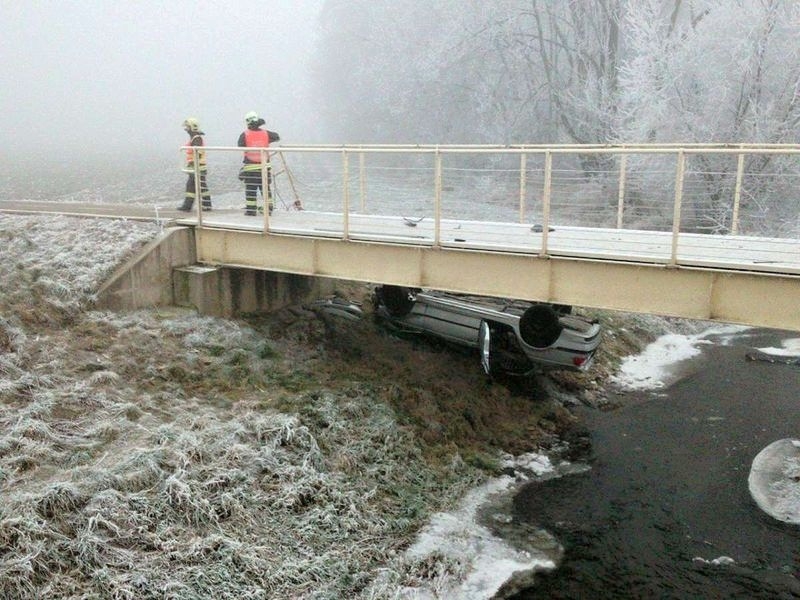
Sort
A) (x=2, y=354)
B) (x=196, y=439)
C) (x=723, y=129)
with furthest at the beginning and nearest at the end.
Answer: (x=723, y=129) < (x=2, y=354) < (x=196, y=439)

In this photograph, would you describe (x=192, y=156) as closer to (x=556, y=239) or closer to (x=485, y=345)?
(x=485, y=345)

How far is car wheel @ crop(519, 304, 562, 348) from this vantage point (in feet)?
37.1

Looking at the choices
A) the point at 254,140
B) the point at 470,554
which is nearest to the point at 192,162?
the point at 254,140

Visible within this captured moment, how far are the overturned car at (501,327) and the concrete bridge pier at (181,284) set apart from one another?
2.57 meters

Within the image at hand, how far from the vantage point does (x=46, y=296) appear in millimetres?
9859

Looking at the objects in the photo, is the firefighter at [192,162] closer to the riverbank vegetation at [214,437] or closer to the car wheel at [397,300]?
the riverbank vegetation at [214,437]

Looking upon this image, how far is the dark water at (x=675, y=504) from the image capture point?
756 cm

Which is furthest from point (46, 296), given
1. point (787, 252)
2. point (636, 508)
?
point (787, 252)

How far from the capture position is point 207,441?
7703 millimetres

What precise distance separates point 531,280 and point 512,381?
400 cm

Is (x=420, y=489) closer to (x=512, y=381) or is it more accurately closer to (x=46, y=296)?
(x=512, y=381)

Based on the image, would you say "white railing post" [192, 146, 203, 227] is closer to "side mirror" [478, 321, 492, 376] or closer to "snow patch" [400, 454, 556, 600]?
"side mirror" [478, 321, 492, 376]

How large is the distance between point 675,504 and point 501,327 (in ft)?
13.1

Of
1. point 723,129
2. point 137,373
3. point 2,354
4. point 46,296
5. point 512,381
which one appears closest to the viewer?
point 2,354
